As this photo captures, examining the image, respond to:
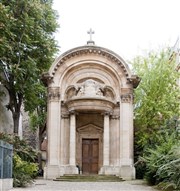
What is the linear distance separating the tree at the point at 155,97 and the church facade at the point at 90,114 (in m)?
4.87

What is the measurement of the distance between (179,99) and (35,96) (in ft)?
38.0

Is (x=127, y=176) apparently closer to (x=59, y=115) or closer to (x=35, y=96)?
(x=59, y=115)

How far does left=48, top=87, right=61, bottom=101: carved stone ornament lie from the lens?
87.8 ft

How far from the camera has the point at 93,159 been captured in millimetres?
27375

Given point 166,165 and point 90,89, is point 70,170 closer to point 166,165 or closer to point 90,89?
point 90,89

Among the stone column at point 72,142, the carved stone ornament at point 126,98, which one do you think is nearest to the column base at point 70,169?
the stone column at point 72,142

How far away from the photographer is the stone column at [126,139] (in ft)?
84.1

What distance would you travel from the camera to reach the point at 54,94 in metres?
26.8

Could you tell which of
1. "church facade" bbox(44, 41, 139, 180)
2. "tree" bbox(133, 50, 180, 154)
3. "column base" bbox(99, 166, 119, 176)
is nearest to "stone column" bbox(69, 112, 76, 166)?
"church facade" bbox(44, 41, 139, 180)

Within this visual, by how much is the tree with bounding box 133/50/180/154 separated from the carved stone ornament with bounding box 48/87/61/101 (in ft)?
25.1

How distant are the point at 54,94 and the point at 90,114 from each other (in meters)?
2.71

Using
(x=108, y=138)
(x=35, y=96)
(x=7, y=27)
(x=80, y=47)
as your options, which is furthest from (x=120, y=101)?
(x=7, y=27)

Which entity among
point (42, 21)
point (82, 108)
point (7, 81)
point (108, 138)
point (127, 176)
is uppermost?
point (42, 21)

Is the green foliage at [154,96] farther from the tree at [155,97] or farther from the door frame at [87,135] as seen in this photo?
the door frame at [87,135]
